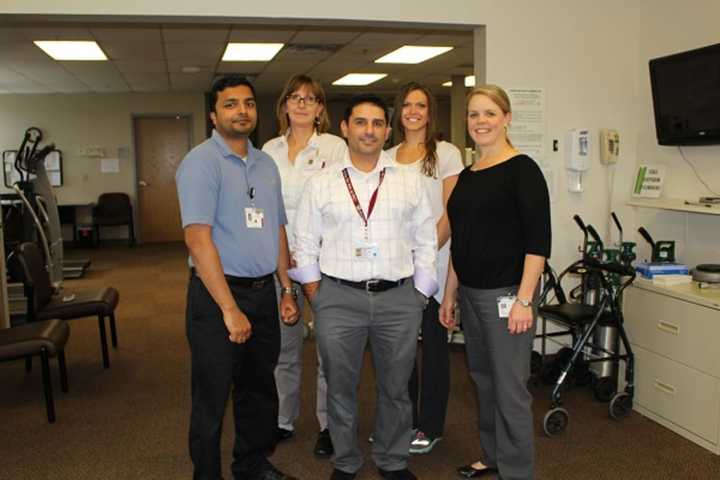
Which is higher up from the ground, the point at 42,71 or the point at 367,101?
the point at 42,71

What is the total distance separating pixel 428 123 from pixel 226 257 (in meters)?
1.04

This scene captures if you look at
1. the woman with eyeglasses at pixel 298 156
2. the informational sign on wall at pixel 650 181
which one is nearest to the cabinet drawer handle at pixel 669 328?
the informational sign on wall at pixel 650 181

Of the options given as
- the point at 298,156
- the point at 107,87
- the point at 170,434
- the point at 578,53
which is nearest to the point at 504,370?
the point at 298,156

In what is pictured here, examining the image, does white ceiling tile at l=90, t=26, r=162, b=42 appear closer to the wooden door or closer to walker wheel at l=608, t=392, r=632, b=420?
the wooden door

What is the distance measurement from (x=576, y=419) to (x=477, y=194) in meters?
1.65

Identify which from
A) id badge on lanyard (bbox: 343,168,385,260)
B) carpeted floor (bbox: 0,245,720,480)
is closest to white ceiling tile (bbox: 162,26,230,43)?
carpeted floor (bbox: 0,245,720,480)

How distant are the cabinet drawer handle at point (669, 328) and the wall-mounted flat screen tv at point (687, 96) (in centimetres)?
98

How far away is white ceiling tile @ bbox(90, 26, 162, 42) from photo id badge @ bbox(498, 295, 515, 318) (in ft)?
16.2

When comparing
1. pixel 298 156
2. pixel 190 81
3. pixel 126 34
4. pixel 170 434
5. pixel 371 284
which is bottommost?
pixel 170 434

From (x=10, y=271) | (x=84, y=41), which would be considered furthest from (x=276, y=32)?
(x=10, y=271)

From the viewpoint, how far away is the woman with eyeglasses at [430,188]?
2697mm

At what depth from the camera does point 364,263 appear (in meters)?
2.39

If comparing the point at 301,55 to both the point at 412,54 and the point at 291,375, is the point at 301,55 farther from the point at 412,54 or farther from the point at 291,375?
the point at 291,375

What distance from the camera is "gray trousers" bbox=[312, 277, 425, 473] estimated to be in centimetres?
243
